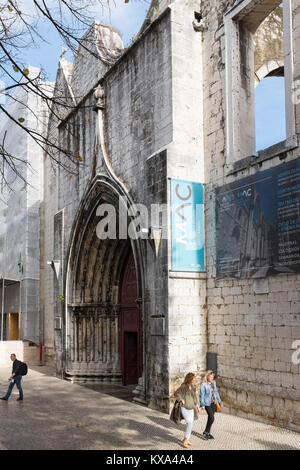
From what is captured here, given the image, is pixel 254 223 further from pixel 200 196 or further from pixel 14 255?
pixel 14 255

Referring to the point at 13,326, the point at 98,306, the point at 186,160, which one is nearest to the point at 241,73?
the point at 186,160

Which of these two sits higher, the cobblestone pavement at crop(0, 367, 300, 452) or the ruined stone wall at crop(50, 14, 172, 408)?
the ruined stone wall at crop(50, 14, 172, 408)

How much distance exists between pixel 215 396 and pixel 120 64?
311 inches

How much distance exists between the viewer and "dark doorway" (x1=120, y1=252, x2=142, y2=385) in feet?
40.1

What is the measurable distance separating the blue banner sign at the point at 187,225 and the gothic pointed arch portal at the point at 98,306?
3.49m

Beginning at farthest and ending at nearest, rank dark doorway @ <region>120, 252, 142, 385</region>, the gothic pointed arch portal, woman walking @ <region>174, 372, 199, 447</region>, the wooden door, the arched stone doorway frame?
1. the wooden door
2. the gothic pointed arch portal
3. dark doorway @ <region>120, 252, 142, 385</region>
4. the arched stone doorway frame
5. woman walking @ <region>174, 372, 199, 447</region>

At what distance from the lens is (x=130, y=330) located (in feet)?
40.4

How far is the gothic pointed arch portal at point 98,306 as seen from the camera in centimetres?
1241

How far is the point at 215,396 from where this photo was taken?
6719 millimetres

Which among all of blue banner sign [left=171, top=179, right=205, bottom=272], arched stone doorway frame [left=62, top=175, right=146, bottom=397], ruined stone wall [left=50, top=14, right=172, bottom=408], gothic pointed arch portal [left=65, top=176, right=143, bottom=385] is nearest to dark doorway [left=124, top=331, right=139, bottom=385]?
gothic pointed arch portal [left=65, top=176, right=143, bottom=385]

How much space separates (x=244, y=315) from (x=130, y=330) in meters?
4.77

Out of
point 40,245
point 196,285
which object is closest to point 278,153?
point 196,285

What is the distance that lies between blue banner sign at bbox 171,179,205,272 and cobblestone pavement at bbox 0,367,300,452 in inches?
105

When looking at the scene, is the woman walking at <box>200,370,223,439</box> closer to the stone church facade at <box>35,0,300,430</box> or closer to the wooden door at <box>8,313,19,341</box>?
the stone church facade at <box>35,0,300,430</box>
